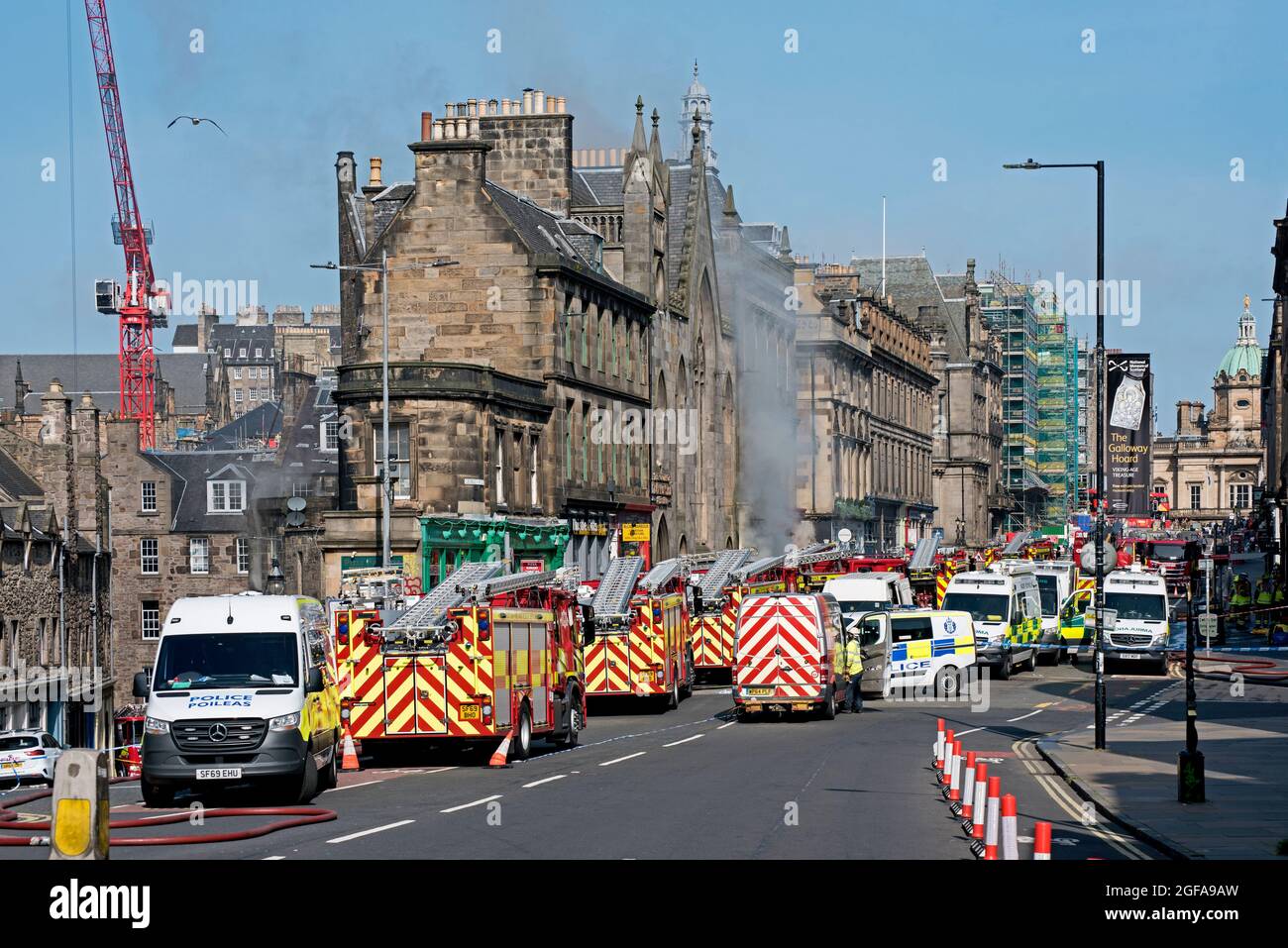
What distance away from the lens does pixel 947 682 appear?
47375 millimetres

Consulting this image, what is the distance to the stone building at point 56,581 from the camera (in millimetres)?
57031

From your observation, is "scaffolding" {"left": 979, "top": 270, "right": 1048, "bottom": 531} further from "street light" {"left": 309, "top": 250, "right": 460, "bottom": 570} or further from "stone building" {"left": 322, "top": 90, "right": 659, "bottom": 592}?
"street light" {"left": 309, "top": 250, "right": 460, "bottom": 570}

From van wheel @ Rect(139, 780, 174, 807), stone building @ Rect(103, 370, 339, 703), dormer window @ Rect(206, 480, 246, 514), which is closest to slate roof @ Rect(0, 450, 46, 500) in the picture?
stone building @ Rect(103, 370, 339, 703)

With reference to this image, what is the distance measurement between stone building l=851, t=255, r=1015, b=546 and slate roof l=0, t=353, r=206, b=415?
6065cm

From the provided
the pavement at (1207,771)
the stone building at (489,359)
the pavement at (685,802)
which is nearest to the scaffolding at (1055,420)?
the stone building at (489,359)

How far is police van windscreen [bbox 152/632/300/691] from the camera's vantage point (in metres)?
23.0

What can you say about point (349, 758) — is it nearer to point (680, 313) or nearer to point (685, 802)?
point (685, 802)

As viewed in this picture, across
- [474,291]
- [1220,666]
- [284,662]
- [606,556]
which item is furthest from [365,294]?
[284,662]

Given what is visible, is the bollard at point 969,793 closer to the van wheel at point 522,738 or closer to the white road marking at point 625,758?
the white road marking at point 625,758

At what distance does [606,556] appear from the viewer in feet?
218

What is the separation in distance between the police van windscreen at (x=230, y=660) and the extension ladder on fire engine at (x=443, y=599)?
5.05 m
